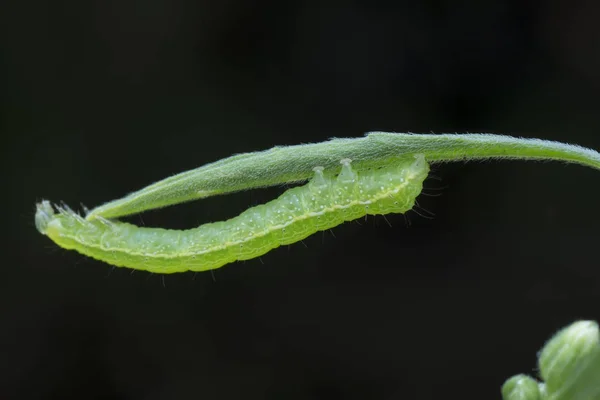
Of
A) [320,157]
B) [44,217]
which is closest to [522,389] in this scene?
[320,157]

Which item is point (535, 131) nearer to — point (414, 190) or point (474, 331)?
point (474, 331)

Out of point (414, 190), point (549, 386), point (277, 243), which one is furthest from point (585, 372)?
point (277, 243)

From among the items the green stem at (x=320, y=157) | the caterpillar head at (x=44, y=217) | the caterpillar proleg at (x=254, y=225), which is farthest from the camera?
the caterpillar head at (x=44, y=217)

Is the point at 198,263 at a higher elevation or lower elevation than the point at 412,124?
lower

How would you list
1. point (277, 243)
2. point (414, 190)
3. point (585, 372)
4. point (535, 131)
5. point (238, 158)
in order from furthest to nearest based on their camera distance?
point (535, 131), point (277, 243), point (414, 190), point (238, 158), point (585, 372)

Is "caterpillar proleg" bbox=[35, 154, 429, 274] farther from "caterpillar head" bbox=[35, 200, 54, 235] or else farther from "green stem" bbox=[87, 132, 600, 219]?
"green stem" bbox=[87, 132, 600, 219]

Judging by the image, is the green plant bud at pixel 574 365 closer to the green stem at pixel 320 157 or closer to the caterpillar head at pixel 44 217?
the green stem at pixel 320 157

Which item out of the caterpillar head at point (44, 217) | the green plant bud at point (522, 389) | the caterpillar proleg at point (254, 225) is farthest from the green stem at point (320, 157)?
the caterpillar head at point (44, 217)
